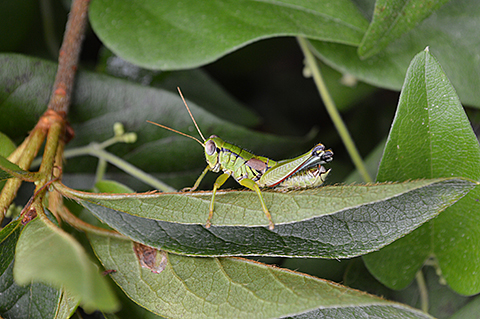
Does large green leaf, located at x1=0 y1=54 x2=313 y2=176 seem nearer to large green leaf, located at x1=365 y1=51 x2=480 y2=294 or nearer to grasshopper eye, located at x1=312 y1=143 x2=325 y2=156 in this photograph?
grasshopper eye, located at x1=312 y1=143 x2=325 y2=156

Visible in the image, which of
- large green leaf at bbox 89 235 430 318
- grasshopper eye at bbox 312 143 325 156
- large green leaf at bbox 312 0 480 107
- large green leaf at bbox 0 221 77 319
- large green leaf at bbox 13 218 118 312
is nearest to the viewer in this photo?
large green leaf at bbox 13 218 118 312

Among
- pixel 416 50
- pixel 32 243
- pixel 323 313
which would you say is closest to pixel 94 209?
pixel 32 243

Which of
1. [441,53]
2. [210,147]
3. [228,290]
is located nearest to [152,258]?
[228,290]

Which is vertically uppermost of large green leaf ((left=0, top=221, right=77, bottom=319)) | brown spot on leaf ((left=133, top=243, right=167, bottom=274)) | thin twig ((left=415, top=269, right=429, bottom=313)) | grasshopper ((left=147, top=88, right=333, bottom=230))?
grasshopper ((left=147, top=88, right=333, bottom=230))

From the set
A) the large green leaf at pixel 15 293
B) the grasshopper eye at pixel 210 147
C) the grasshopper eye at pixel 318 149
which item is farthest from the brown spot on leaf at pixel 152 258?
the grasshopper eye at pixel 318 149

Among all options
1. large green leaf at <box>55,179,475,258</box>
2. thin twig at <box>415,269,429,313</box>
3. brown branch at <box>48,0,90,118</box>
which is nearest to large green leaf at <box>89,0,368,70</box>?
brown branch at <box>48,0,90,118</box>
